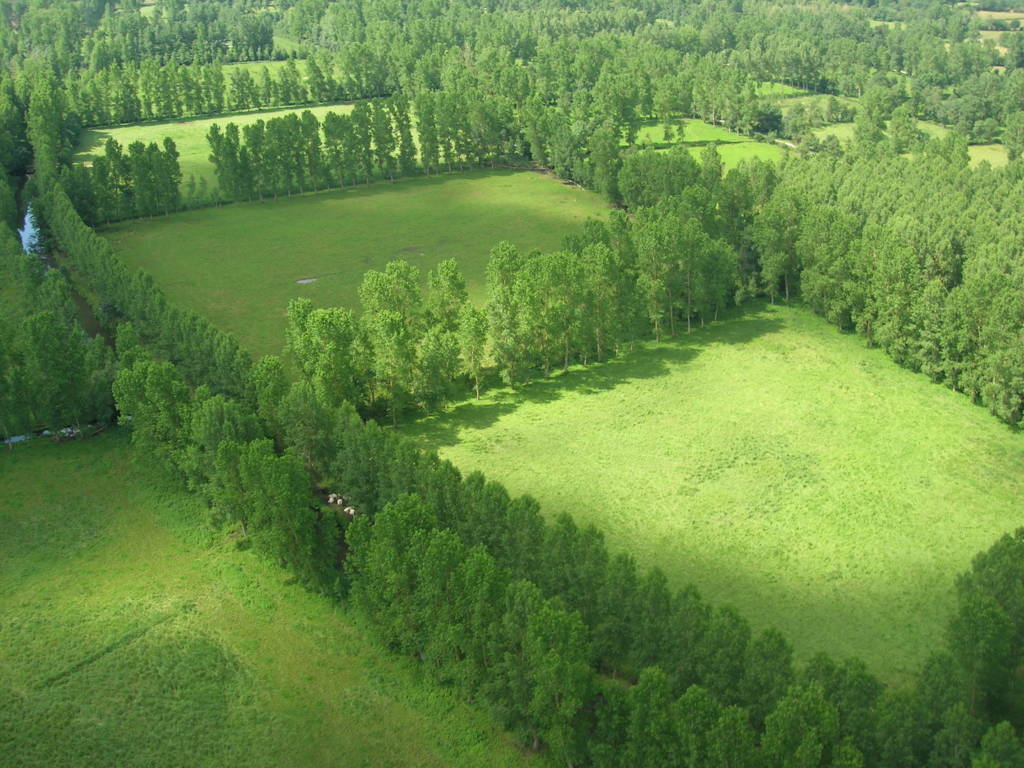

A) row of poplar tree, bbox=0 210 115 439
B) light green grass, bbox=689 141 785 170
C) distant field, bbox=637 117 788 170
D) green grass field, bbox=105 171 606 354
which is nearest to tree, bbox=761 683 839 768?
row of poplar tree, bbox=0 210 115 439

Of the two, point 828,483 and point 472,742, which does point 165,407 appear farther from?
point 828,483

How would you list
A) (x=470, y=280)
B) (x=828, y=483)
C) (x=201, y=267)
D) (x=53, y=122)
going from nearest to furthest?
(x=828, y=483) < (x=470, y=280) < (x=201, y=267) < (x=53, y=122)

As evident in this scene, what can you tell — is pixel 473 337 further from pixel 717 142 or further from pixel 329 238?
pixel 717 142

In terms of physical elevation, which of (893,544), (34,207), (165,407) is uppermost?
(34,207)

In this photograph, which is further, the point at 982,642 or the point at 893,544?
the point at 893,544

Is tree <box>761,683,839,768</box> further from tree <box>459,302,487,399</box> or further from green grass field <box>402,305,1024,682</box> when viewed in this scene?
tree <box>459,302,487,399</box>

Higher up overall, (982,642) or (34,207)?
(34,207)

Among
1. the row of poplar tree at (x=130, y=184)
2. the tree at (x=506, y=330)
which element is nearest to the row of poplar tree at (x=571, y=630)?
the tree at (x=506, y=330)

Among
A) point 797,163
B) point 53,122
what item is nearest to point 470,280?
point 797,163
